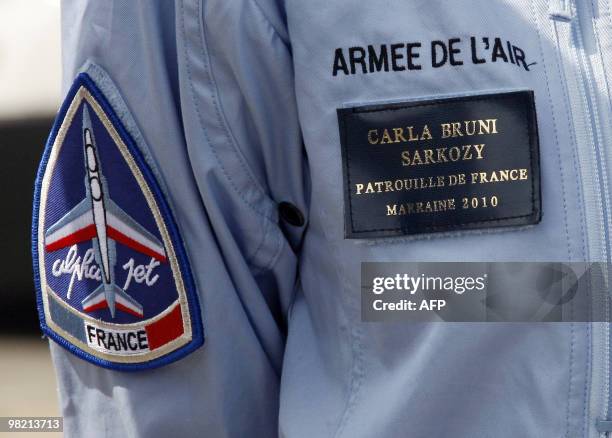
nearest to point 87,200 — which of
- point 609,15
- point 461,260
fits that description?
point 461,260

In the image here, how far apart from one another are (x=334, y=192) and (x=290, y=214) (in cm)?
9

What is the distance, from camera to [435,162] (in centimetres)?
84

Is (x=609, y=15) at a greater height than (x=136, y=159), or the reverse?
(x=609, y=15)

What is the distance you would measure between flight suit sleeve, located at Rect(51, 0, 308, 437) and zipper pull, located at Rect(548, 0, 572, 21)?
0.30m

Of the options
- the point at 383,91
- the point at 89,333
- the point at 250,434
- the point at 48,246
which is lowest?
the point at 250,434

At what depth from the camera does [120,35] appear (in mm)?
832

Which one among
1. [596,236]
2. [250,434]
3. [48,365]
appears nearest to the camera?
[596,236]

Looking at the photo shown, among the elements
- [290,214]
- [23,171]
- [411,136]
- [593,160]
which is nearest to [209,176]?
[290,214]

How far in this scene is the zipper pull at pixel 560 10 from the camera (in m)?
0.87

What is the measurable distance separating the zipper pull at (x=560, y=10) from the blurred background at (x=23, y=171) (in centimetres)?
75

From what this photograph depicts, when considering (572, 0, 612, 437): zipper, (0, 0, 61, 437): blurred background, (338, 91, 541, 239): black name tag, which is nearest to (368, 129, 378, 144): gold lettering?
(338, 91, 541, 239): black name tag

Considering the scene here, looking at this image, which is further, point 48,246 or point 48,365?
point 48,365

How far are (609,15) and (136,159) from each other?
56 centimetres

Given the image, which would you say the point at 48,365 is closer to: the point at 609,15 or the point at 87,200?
the point at 87,200
